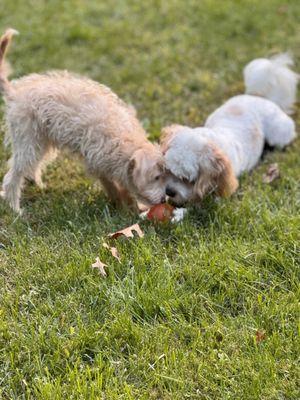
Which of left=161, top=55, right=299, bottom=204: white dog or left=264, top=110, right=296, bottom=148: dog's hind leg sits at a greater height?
left=161, top=55, right=299, bottom=204: white dog

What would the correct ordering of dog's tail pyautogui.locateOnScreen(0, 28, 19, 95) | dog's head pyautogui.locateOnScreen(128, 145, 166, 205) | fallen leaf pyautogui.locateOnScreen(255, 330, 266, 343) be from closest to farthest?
fallen leaf pyautogui.locateOnScreen(255, 330, 266, 343)
dog's head pyautogui.locateOnScreen(128, 145, 166, 205)
dog's tail pyautogui.locateOnScreen(0, 28, 19, 95)

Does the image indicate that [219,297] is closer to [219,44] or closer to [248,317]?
[248,317]

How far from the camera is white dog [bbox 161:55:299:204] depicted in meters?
5.25

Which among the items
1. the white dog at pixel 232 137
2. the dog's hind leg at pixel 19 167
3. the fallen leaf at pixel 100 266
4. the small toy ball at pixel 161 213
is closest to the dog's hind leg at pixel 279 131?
the white dog at pixel 232 137

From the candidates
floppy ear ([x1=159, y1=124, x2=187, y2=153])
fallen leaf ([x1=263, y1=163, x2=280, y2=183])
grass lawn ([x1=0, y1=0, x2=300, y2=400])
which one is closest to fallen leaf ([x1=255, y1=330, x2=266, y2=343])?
grass lawn ([x1=0, y1=0, x2=300, y2=400])

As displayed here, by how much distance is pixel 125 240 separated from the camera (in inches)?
187

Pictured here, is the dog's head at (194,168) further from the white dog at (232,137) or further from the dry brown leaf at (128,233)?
the dry brown leaf at (128,233)

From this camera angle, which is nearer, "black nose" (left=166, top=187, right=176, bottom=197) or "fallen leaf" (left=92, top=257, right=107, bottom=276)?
"fallen leaf" (left=92, top=257, right=107, bottom=276)

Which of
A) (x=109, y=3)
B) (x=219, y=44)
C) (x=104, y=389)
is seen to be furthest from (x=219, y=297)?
(x=109, y=3)

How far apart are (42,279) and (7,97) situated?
5.81 ft

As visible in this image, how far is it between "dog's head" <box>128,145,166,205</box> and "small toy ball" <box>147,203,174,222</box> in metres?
0.04

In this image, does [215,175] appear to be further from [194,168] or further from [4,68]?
[4,68]

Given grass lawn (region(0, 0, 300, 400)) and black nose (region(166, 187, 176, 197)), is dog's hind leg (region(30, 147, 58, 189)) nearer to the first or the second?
grass lawn (region(0, 0, 300, 400))

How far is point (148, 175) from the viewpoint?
507 cm
